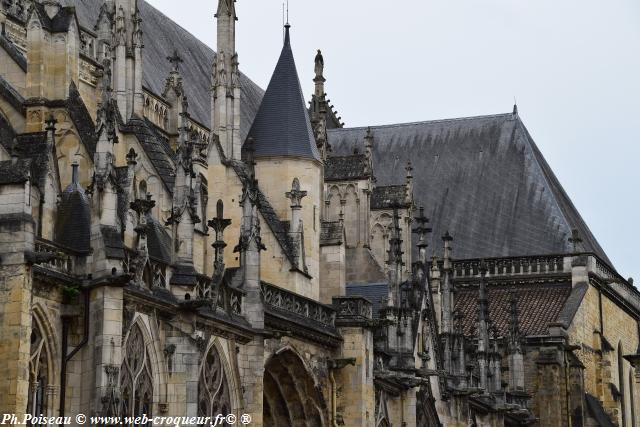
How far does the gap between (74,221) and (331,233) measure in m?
15.6

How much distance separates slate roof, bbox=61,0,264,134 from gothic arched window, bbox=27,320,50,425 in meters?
18.6

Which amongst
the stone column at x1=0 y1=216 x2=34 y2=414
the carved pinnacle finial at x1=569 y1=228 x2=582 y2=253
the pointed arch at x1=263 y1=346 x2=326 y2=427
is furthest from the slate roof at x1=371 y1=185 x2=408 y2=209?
the stone column at x1=0 y1=216 x2=34 y2=414

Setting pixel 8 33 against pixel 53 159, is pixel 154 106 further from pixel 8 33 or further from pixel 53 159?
pixel 53 159

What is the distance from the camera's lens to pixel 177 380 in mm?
24406

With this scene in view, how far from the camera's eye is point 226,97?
117ft

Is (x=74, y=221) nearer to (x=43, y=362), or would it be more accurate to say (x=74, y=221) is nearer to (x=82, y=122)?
(x=43, y=362)

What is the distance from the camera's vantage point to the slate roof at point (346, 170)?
1807 inches

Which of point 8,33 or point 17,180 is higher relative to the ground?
point 8,33

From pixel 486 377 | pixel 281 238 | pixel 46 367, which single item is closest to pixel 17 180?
pixel 46 367

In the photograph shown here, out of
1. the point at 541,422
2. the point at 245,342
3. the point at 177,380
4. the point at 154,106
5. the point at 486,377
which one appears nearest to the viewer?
the point at 177,380

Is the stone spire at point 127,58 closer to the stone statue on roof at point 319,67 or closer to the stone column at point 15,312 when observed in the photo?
the stone column at point 15,312

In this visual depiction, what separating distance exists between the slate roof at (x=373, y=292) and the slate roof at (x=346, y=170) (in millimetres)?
5949

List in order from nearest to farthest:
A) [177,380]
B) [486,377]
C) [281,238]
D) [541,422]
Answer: [177,380] → [281,238] → [486,377] → [541,422]

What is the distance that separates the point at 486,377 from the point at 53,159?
23.1 metres
